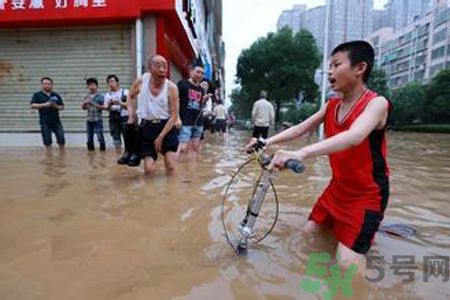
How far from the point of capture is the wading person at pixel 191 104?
273 inches

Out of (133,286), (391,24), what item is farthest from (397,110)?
(133,286)

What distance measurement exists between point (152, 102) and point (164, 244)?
8.78 ft

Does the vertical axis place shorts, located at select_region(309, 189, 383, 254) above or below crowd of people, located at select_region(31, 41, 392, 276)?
below

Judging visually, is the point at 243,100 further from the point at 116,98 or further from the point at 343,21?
the point at 116,98

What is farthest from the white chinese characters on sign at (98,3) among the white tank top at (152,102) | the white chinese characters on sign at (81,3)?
the white tank top at (152,102)

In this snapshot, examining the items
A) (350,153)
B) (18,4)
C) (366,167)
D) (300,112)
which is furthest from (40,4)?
(300,112)

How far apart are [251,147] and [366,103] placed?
757 millimetres

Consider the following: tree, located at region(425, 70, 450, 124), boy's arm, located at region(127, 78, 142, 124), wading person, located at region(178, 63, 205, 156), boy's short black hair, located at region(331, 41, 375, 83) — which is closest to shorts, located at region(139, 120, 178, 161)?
boy's arm, located at region(127, 78, 142, 124)

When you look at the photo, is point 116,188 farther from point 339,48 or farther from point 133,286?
point 339,48

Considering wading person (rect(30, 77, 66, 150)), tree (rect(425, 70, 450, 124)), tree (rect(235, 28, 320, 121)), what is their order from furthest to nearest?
tree (rect(425, 70, 450, 124)), tree (rect(235, 28, 320, 121)), wading person (rect(30, 77, 66, 150))

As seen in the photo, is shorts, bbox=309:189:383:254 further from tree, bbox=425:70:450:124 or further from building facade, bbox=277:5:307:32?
building facade, bbox=277:5:307:32

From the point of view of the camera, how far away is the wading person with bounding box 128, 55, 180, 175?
5137 millimetres

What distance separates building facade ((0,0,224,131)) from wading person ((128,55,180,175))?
4.90 m

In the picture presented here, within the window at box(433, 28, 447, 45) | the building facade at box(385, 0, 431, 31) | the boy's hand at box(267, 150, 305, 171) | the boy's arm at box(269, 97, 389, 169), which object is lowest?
the boy's hand at box(267, 150, 305, 171)
